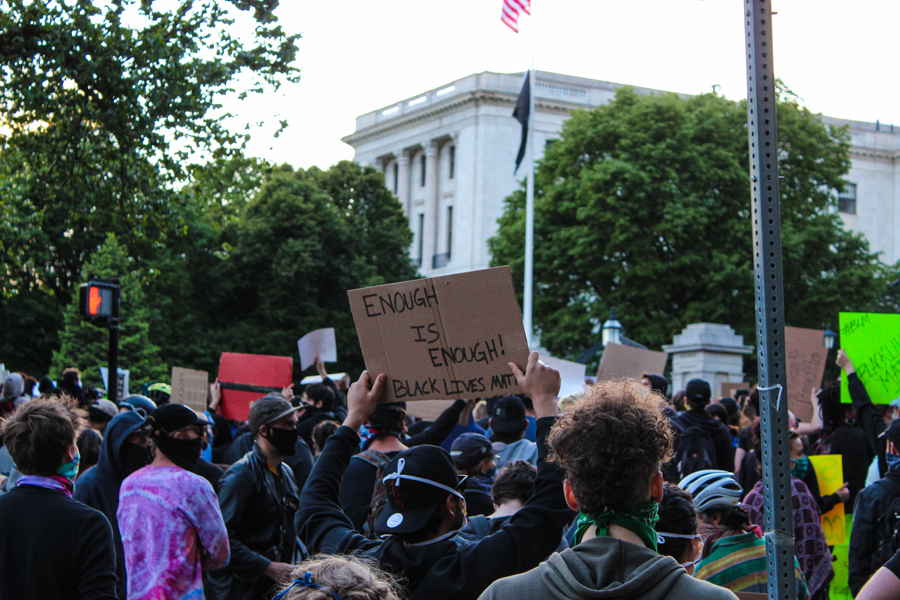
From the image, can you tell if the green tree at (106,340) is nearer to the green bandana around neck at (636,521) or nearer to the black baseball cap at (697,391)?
the black baseball cap at (697,391)

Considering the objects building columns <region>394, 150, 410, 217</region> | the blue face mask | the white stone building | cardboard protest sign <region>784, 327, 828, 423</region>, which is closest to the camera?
the blue face mask

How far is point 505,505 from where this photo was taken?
15.3 feet

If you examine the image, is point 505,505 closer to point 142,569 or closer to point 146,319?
point 142,569

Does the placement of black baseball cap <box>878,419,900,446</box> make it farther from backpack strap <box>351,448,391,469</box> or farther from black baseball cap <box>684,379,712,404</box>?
black baseball cap <box>684,379,712,404</box>

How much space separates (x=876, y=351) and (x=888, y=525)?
6.98 ft

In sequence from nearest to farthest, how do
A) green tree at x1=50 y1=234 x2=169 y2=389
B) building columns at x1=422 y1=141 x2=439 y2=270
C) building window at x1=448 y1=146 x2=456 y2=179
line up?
1. green tree at x1=50 y1=234 x2=169 y2=389
2. building window at x1=448 y1=146 x2=456 y2=179
3. building columns at x1=422 y1=141 x2=439 y2=270

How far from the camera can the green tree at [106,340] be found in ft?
119

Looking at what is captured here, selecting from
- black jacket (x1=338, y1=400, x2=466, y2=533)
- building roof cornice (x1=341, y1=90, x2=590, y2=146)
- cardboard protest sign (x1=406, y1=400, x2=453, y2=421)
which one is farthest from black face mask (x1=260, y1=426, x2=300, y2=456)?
building roof cornice (x1=341, y1=90, x2=590, y2=146)

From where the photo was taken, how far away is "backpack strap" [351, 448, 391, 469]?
5.24m

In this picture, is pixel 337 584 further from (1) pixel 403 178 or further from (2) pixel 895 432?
(1) pixel 403 178

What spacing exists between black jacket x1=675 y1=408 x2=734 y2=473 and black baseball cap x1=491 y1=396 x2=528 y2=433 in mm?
1812

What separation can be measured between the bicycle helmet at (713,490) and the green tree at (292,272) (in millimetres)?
34429

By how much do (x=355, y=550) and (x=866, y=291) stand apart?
3551 centimetres

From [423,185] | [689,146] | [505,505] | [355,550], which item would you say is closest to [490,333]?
[355,550]
